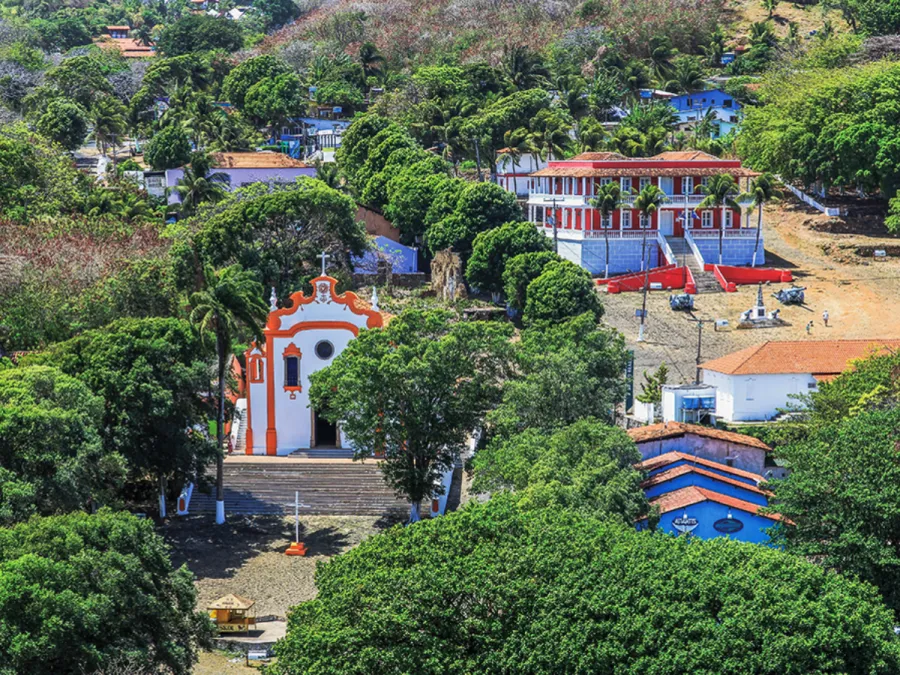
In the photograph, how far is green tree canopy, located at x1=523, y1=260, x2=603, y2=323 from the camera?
66312 millimetres

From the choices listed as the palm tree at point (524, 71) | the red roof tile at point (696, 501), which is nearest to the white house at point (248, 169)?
the palm tree at point (524, 71)

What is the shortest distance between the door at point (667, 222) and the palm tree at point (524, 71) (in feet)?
96.2

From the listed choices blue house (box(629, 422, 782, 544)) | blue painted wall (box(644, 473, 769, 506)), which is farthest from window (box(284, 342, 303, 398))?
blue painted wall (box(644, 473, 769, 506))

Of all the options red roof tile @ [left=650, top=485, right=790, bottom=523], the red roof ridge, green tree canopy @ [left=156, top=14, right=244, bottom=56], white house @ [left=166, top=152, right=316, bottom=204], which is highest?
green tree canopy @ [left=156, top=14, right=244, bottom=56]

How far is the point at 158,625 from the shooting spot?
37375mm

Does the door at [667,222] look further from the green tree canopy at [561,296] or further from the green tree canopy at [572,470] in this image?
the green tree canopy at [572,470]

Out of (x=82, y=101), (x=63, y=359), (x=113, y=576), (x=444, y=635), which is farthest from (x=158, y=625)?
(x=82, y=101)

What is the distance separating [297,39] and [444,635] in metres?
109

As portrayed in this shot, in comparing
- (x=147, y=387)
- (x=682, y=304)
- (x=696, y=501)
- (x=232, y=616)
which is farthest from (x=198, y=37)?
(x=232, y=616)

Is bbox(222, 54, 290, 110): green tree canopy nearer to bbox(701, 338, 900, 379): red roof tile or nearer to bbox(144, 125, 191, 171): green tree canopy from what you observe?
bbox(144, 125, 191, 171): green tree canopy

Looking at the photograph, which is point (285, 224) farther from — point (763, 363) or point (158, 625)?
point (158, 625)

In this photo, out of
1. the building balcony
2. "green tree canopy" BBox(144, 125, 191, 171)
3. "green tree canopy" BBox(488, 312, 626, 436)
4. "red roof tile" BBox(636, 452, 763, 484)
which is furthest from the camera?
"green tree canopy" BBox(144, 125, 191, 171)

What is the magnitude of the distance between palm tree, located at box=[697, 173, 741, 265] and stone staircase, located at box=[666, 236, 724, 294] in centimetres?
164

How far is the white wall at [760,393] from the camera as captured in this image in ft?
191
